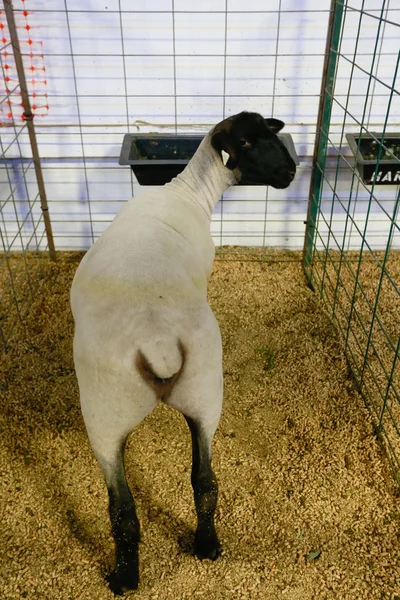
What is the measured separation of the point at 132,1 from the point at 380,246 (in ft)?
8.12

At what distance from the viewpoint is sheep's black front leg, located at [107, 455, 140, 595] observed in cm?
175

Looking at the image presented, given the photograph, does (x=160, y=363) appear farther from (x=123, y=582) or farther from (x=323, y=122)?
(x=323, y=122)

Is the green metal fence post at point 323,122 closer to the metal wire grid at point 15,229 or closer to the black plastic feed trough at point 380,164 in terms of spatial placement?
the black plastic feed trough at point 380,164

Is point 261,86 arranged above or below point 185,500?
above

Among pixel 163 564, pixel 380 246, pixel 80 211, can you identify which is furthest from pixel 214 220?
pixel 163 564

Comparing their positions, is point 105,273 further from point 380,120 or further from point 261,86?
point 380,120

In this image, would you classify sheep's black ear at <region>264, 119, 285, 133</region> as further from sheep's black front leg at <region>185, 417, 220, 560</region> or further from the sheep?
sheep's black front leg at <region>185, 417, 220, 560</region>

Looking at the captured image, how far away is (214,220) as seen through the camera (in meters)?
4.05

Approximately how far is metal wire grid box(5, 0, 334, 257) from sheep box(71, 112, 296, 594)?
1.70 m

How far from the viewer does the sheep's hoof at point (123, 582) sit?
6.24 ft

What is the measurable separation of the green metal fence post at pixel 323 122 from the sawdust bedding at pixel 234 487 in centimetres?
88

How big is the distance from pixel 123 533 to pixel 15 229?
9.27ft

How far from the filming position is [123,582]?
1.91m

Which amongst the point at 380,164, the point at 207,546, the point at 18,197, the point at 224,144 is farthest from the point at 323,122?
the point at 207,546
